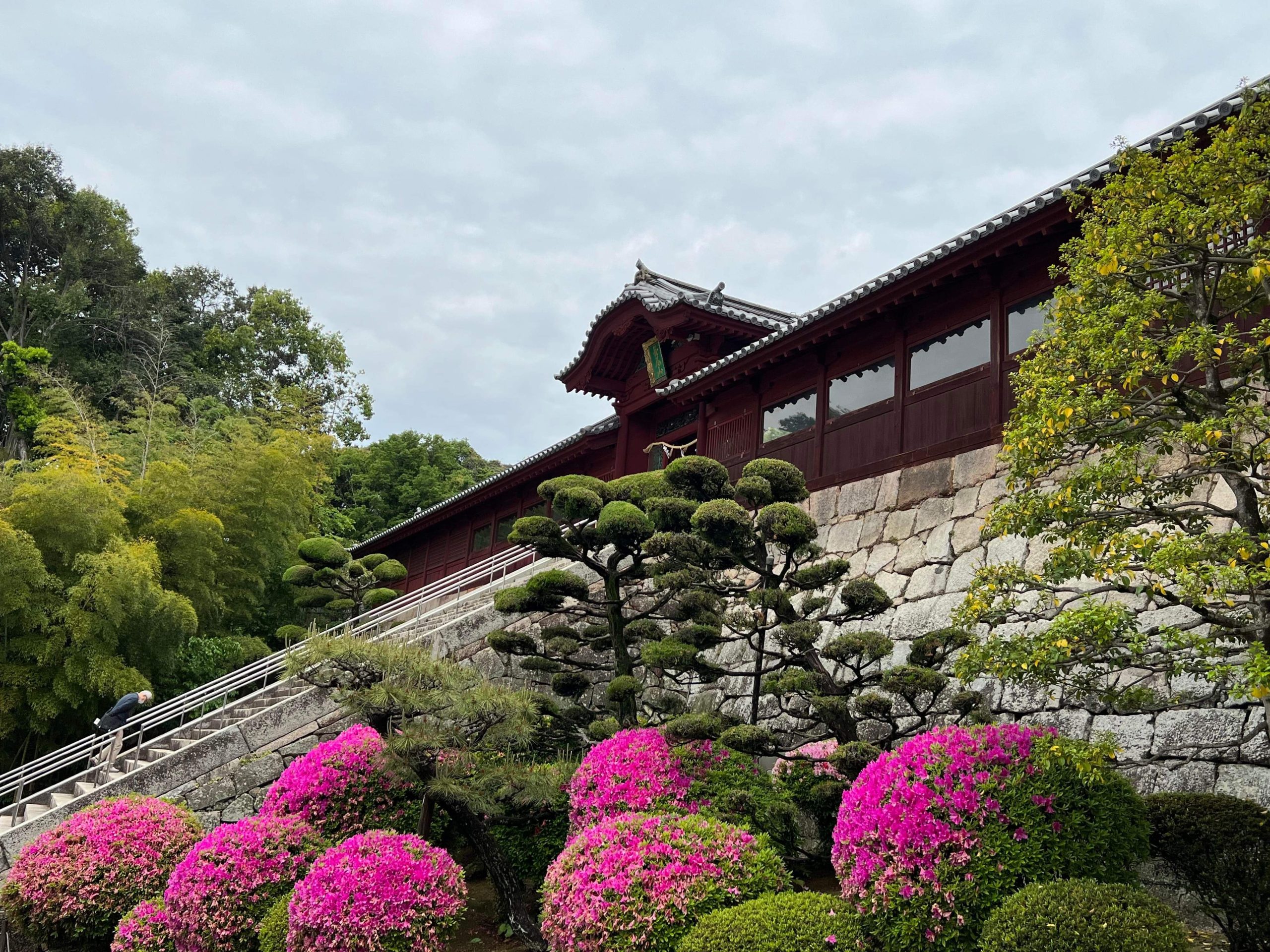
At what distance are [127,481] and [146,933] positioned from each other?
9921 mm

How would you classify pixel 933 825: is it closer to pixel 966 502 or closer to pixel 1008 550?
pixel 1008 550

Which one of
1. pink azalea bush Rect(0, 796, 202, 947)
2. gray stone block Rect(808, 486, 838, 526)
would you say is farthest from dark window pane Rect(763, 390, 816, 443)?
→ pink azalea bush Rect(0, 796, 202, 947)

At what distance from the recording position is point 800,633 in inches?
290

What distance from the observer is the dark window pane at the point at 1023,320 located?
9.46m

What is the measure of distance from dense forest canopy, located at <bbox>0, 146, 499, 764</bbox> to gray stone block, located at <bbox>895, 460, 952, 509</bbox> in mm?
9540

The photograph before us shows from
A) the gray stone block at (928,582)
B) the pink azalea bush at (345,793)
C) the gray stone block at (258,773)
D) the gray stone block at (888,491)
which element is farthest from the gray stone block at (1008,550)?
the gray stone block at (258,773)

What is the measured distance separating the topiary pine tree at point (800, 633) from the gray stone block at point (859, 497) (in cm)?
263

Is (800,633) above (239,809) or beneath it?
above

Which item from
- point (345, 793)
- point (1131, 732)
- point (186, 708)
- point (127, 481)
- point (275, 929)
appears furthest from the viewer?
point (127, 481)

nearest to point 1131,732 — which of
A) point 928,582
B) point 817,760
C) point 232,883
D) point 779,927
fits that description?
point 817,760

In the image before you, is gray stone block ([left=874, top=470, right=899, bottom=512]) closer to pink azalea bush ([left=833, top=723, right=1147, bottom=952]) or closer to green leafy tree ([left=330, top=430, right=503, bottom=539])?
pink azalea bush ([left=833, top=723, right=1147, bottom=952])

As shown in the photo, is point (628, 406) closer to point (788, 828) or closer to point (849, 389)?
point (849, 389)

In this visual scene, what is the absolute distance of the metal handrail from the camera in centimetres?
1088

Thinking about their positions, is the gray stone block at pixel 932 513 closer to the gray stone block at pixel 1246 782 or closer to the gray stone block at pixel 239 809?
the gray stone block at pixel 1246 782
